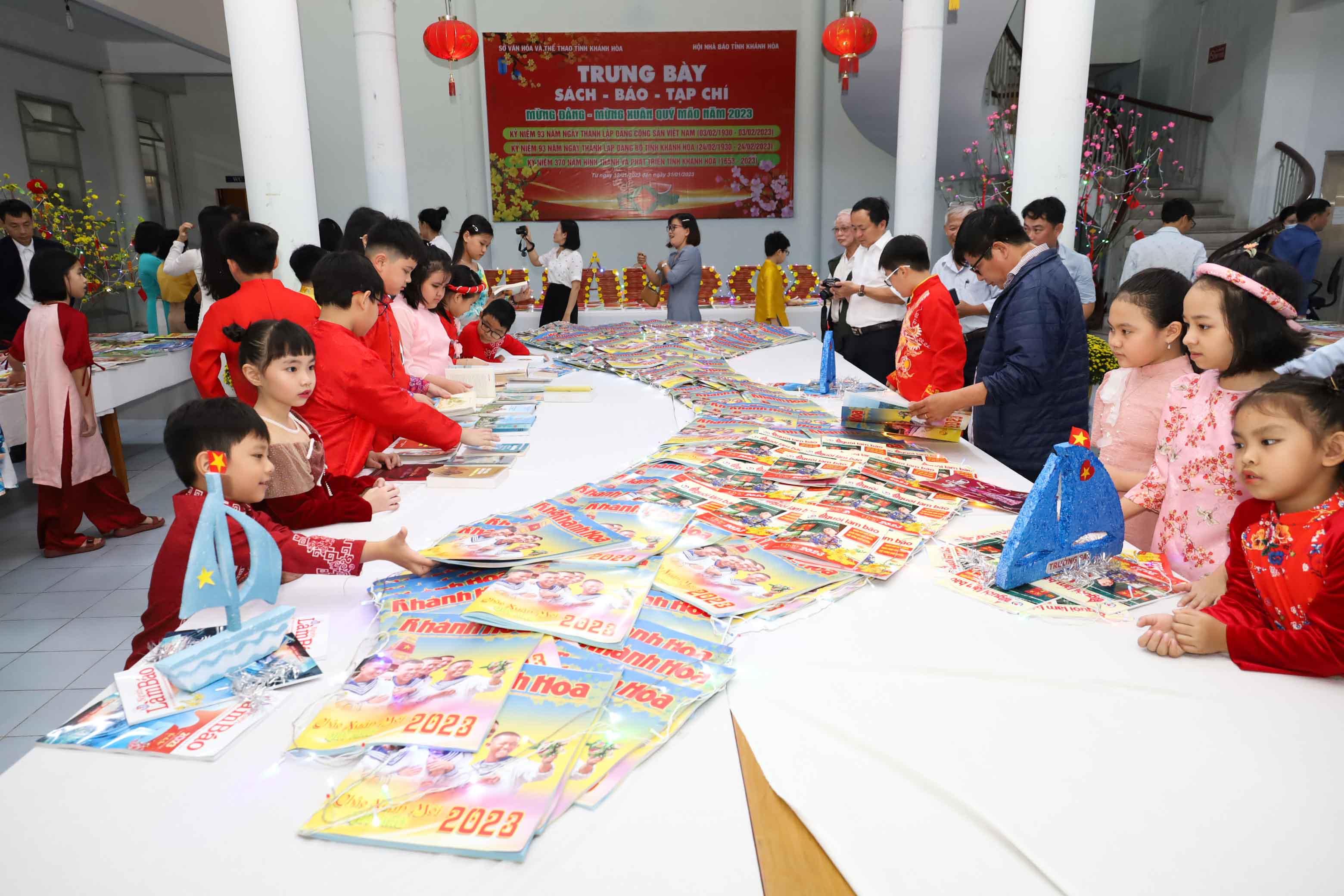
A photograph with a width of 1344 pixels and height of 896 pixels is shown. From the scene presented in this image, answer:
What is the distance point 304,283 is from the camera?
373 centimetres

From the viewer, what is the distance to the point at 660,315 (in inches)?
267

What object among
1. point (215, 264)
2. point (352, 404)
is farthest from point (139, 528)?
point (352, 404)

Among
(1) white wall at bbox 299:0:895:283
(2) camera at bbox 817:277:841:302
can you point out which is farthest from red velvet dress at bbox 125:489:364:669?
(1) white wall at bbox 299:0:895:283

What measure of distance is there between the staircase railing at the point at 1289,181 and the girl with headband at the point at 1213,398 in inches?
305

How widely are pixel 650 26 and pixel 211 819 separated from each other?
9.18 m

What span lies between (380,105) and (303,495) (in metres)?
5.64

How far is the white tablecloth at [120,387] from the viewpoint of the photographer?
363 centimetres

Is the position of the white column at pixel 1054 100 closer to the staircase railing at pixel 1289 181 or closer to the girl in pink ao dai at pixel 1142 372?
the girl in pink ao dai at pixel 1142 372

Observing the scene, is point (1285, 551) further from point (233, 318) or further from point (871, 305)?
point (871, 305)

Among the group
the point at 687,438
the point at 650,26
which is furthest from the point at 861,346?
the point at 650,26

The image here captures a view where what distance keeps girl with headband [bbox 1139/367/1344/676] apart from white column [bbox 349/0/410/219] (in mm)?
6315

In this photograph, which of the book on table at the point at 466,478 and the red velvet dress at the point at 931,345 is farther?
the red velvet dress at the point at 931,345

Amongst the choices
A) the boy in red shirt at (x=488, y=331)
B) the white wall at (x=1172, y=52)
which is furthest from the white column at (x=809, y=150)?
the boy in red shirt at (x=488, y=331)

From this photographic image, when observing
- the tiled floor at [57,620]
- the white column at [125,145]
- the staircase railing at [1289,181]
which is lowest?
the tiled floor at [57,620]
